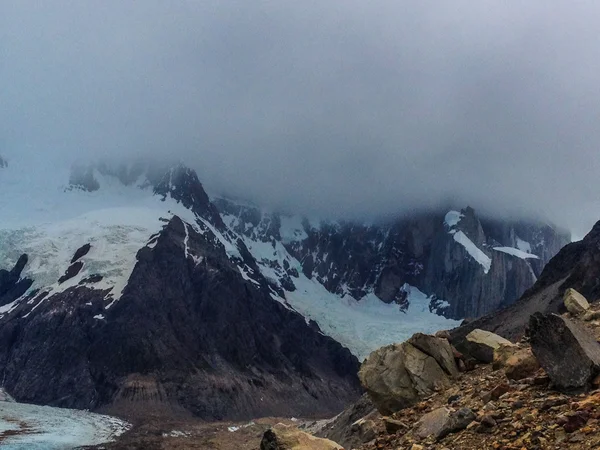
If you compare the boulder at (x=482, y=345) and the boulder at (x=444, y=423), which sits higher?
the boulder at (x=482, y=345)

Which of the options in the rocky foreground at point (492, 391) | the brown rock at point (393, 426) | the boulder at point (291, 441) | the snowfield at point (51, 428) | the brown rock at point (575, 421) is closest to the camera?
the brown rock at point (575, 421)

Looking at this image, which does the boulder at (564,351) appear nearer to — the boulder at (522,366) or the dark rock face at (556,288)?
the boulder at (522,366)

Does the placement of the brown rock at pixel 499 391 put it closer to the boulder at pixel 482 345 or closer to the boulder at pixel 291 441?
the boulder at pixel 291 441

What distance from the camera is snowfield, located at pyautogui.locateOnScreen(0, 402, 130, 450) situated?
98.1 meters

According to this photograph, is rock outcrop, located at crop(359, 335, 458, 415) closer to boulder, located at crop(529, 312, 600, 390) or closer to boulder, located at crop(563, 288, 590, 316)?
boulder, located at crop(529, 312, 600, 390)

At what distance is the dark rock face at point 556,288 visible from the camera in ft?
327

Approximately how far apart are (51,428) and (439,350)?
118m

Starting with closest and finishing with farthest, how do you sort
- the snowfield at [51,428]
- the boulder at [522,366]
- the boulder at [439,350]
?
the boulder at [522,366] < the boulder at [439,350] < the snowfield at [51,428]

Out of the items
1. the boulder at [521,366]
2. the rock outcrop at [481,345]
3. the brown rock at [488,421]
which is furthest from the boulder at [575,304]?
the brown rock at [488,421]

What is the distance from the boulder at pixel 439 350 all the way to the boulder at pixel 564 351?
5.98 meters

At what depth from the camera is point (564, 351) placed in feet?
38.6

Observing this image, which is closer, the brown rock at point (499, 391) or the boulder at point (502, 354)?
the brown rock at point (499, 391)

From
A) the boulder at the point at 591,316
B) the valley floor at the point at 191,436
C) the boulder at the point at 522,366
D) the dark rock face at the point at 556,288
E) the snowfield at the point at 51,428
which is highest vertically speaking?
→ the boulder at the point at 591,316

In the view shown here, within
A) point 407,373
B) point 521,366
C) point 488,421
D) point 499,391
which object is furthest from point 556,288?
point 488,421
